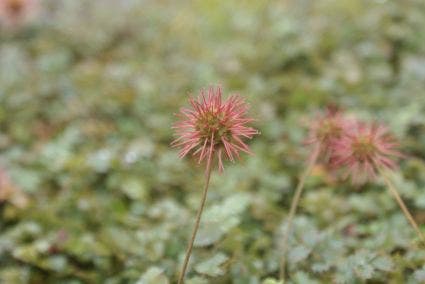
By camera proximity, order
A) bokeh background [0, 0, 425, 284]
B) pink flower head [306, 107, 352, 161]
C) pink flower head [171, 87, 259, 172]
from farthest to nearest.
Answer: bokeh background [0, 0, 425, 284] < pink flower head [306, 107, 352, 161] < pink flower head [171, 87, 259, 172]

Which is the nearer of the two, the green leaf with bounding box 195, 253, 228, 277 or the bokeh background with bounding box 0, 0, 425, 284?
the green leaf with bounding box 195, 253, 228, 277

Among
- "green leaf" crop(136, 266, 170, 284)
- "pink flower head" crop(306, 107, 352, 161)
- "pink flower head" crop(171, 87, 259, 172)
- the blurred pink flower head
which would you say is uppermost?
the blurred pink flower head

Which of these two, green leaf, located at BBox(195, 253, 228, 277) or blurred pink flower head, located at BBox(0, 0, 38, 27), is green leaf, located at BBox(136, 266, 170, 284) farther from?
blurred pink flower head, located at BBox(0, 0, 38, 27)

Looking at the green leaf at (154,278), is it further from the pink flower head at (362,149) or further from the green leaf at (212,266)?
the pink flower head at (362,149)

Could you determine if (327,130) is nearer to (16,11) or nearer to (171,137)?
(171,137)

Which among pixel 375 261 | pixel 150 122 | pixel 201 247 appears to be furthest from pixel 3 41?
pixel 375 261

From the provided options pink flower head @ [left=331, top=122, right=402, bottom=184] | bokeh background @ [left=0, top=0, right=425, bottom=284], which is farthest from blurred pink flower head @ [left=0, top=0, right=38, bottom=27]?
pink flower head @ [left=331, top=122, right=402, bottom=184]
